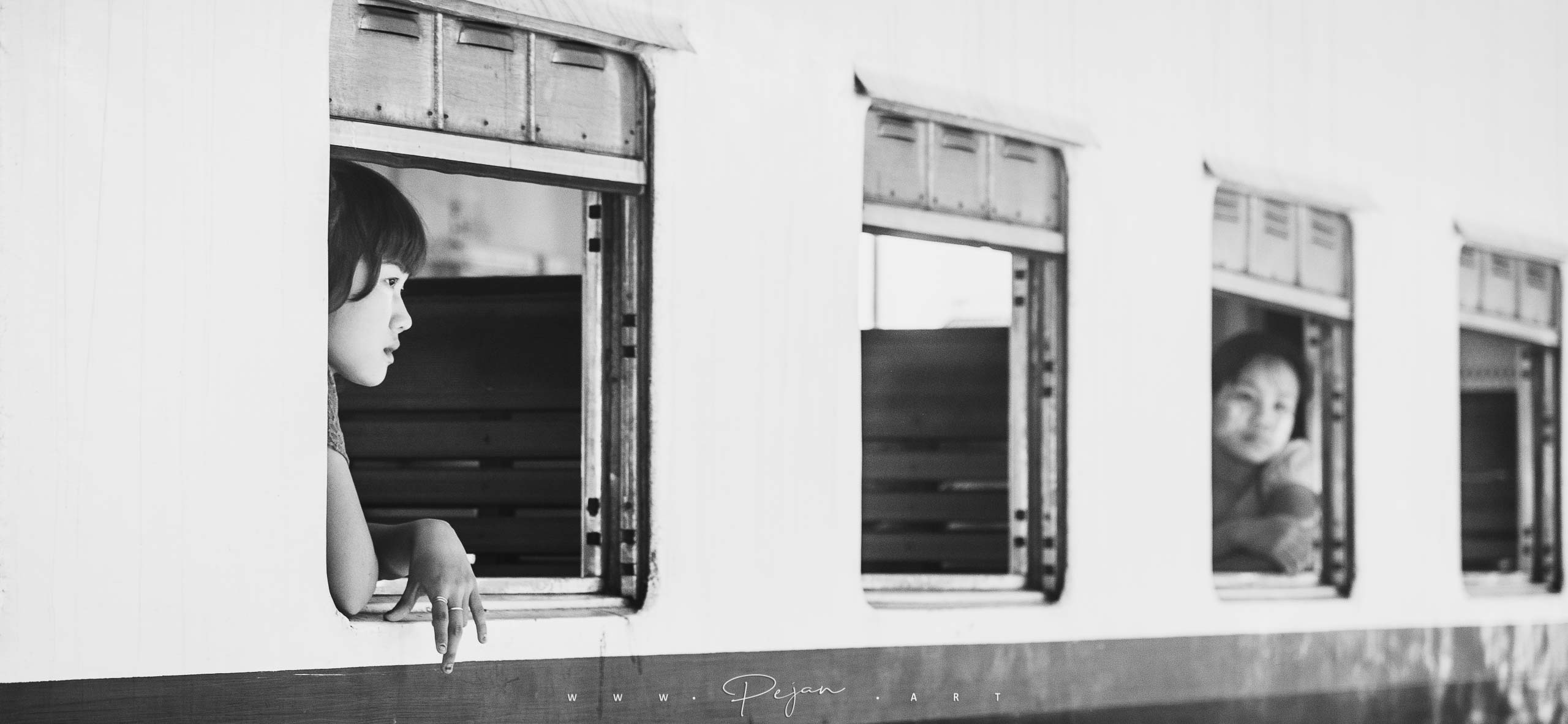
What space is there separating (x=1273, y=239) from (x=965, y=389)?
4.00 ft

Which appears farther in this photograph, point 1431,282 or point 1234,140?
point 1431,282

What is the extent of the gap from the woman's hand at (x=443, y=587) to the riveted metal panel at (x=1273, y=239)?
3.42 metres

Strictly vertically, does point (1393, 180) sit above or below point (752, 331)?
above

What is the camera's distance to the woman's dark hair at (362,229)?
13.3 ft

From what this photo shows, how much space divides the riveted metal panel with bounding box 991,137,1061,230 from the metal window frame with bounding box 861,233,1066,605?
0.14m

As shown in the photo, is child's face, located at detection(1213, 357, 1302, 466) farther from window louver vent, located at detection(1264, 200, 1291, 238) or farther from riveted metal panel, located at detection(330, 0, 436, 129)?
riveted metal panel, located at detection(330, 0, 436, 129)

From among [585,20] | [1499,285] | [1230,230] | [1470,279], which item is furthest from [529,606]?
[1499,285]

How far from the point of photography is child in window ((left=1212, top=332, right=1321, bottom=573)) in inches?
275

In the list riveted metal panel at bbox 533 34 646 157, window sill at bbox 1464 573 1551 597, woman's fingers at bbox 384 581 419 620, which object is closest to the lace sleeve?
woman's fingers at bbox 384 581 419 620

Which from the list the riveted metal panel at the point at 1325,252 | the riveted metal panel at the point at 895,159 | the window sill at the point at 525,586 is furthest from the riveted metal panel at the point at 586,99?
the riveted metal panel at the point at 1325,252

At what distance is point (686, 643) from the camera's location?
14.9 feet

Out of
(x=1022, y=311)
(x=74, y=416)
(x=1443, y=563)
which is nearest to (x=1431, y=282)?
(x=1443, y=563)

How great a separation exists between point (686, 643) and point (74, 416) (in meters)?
1.60

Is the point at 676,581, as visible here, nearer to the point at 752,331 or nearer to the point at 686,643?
the point at 686,643
